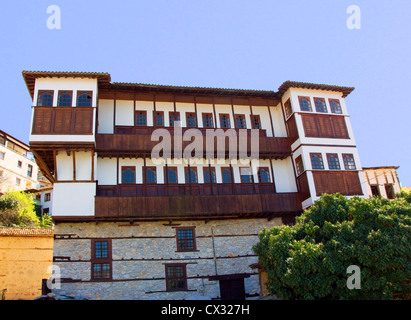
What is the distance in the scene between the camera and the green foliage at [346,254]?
13.7 meters

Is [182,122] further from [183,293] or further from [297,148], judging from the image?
[183,293]

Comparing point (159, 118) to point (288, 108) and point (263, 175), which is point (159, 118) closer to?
point (263, 175)

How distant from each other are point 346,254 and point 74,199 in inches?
484

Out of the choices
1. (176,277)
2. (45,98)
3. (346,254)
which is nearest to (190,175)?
(176,277)

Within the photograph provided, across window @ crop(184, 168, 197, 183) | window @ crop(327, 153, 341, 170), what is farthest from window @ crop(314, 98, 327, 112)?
window @ crop(184, 168, 197, 183)

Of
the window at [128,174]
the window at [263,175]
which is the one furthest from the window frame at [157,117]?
the window at [263,175]

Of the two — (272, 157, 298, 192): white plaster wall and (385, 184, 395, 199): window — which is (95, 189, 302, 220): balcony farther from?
(385, 184, 395, 199): window

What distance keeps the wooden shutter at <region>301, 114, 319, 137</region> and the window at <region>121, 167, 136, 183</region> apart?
383 inches

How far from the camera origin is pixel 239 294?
19266 millimetres

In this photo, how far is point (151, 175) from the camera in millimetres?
20672

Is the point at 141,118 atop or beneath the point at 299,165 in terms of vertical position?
atop

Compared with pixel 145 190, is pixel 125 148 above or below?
above
